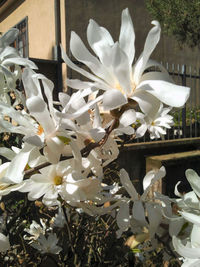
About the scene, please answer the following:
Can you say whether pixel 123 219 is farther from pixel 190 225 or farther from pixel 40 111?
pixel 40 111

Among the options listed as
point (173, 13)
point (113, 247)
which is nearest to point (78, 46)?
point (113, 247)

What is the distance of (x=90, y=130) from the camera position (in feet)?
1.77

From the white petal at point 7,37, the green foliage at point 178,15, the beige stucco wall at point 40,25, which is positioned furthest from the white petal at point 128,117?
the green foliage at point 178,15

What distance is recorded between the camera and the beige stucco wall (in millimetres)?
5570

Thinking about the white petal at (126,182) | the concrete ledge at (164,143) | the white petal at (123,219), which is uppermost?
the white petal at (126,182)

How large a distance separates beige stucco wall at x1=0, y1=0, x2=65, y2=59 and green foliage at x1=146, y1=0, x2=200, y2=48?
6.84 ft

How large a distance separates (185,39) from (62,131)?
22.5ft

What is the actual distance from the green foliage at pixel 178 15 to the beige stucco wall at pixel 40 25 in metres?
2.09

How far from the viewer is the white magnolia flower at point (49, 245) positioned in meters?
1.23

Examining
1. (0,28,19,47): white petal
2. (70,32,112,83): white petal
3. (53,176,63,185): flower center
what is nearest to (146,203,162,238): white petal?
(53,176,63,185): flower center

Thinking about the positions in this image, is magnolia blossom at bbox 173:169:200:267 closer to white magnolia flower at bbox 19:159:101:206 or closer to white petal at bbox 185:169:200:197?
white petal at bbox 185:169:200:197

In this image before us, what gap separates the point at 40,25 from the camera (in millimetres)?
5883

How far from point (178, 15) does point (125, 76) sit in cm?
636

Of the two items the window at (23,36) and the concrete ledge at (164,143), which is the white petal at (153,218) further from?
the window at (23,36)
